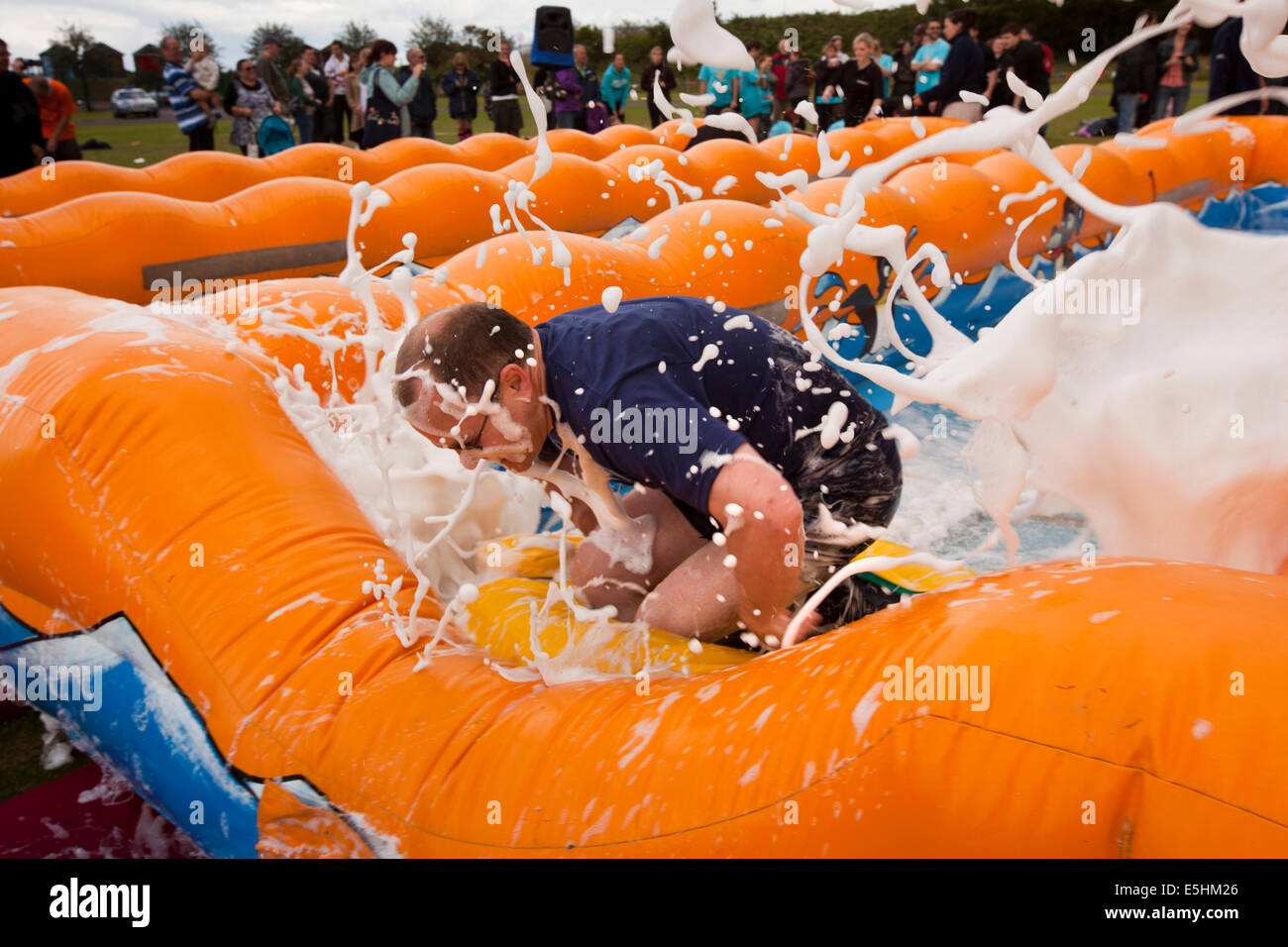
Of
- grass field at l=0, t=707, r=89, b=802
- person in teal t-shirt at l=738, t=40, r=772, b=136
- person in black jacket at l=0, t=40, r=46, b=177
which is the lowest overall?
grass field at l=0, t=707, r=89, b=802

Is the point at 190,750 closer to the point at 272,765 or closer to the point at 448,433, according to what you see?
the point at 272,765

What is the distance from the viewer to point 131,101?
12.7 meters

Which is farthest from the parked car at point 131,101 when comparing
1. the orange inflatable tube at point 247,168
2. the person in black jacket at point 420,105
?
the orange inflatable tube at point 247,168

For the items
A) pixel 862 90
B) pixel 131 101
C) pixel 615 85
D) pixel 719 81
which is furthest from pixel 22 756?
pixel 131 101

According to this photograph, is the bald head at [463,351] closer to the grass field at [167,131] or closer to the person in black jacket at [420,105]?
the person in black jacket at [420,105]

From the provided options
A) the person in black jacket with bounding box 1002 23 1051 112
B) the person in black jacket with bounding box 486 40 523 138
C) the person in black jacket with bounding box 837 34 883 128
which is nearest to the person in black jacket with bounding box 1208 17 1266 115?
the person in black jacket with bounding box 1002 23 1051 112

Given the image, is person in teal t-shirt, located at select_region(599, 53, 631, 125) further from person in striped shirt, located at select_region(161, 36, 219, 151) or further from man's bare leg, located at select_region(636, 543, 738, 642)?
man's bare leg, located at select_region(636, 543, 738, 642)

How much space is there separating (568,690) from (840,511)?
2.09 ft

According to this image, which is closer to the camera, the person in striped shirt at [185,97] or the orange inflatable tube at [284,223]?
the orange inflatable tube at [284,223]

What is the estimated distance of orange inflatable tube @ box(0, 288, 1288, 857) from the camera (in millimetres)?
884

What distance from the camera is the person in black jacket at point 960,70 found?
582 centimetres

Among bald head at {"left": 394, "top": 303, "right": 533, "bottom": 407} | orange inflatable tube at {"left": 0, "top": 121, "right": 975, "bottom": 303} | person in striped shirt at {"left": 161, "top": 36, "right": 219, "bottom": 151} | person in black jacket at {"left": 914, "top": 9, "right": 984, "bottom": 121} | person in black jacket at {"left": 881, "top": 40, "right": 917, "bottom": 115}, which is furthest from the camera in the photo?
person in black jacket at {"left": 881, "top": 40, "right": 917, "bottom": 115}

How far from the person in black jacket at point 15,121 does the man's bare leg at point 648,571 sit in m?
4.55

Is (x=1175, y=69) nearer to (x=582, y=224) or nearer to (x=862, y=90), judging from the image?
(x=862, y=90)
